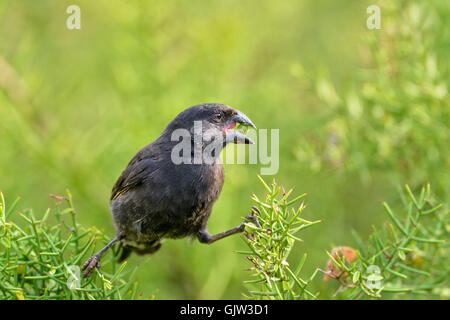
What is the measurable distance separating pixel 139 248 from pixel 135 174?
2.05 feet

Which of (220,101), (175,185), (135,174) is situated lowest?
(175,185)

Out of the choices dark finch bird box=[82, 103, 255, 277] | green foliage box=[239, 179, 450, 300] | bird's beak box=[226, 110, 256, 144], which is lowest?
green foliage box=[239, 179, 450, 300]

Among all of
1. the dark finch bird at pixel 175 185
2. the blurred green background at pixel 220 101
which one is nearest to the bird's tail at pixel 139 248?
the dark finch bird at pixel 175 185

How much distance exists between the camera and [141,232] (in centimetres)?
304

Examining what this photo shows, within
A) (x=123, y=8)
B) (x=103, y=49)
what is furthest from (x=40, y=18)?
(x=123, y=8)

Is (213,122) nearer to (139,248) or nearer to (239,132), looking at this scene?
(239,132)

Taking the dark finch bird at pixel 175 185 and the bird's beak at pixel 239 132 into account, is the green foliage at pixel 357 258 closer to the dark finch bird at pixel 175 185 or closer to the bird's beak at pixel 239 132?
the dark finch bird at pixel 175 185

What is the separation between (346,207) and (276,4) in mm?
2460

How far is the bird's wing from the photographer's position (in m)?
3.11

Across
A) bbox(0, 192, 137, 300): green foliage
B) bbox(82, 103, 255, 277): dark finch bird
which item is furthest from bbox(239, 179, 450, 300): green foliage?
bbox(82, 103, 255, 277): dark finch bird

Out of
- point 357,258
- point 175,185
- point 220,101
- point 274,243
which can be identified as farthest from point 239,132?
point 274,243

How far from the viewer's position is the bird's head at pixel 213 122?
308 centimetres

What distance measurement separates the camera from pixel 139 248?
137 inches

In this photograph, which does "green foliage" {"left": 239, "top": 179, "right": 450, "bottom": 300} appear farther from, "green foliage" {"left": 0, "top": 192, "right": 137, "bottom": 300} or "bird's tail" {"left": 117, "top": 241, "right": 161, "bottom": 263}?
"bird's tail" {"left": 117, "top": 241, "right": 161, "bottom": 263}
